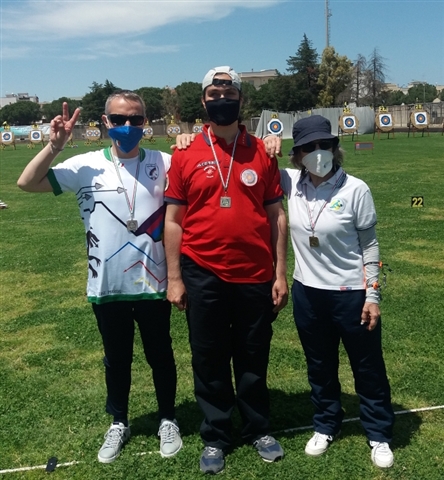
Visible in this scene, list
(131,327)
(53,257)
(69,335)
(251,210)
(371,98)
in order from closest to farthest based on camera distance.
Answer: (251,210) < (131,327) < (69,335) < (53,257) < (371,98)

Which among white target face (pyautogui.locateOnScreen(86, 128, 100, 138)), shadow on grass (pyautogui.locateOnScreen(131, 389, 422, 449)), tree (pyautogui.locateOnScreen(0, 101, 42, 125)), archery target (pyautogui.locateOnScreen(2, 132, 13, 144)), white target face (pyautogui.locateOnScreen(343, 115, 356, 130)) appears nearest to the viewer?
shadow on grass (pyautogui.locateOnScreen(131, 389, 422, 449))

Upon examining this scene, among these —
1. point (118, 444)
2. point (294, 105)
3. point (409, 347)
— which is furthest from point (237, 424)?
point (294, 105)

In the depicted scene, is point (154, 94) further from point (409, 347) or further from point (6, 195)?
point (409, 347)

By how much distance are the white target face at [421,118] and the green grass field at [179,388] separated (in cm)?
3124

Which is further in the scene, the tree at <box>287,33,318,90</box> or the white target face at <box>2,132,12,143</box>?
the tree at <box>287,33,318,90</box>

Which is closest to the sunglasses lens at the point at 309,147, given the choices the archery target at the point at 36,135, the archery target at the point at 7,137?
the archery target at the point at 36,135

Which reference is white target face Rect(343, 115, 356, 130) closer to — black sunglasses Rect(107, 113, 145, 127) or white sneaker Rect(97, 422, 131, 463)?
black sunglasses Rect(107, 113, 145, 127)

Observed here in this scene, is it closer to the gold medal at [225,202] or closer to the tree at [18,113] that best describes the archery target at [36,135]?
the gold medal at [225,202]

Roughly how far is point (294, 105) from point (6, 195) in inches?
2245

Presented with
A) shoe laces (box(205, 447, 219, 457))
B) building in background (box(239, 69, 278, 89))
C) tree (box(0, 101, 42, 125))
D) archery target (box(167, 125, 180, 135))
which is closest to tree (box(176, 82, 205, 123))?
archery target (box(167, 125, 180, 135))

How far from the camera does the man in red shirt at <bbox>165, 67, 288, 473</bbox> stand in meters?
2.76

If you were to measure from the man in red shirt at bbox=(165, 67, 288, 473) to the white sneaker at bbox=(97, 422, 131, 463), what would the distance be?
1.74ft

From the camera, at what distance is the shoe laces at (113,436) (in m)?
3.14

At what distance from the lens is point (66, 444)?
3.27 m
